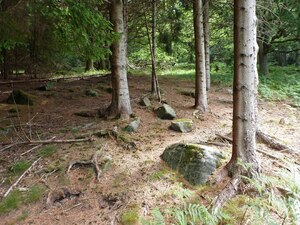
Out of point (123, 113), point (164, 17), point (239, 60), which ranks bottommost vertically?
point (123, 113)

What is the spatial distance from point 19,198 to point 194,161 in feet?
9.06

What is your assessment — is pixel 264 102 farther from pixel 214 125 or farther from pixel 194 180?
pixel 194 180

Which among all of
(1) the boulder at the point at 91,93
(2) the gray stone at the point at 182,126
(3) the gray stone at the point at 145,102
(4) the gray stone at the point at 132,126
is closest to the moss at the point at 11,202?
(4) the gray stone at the point at 132,126

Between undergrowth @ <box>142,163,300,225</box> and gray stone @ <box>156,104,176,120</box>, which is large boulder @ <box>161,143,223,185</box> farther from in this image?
gray stone @ <box>156,104,176,120</box>

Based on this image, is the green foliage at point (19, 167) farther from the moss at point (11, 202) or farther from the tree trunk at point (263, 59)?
the tree trunk at point (263, 59)

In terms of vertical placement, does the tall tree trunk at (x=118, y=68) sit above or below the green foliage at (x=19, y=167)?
above

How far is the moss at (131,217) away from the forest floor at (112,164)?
0.04 ft

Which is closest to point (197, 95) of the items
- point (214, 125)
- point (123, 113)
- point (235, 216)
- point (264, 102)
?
point (214, 125)

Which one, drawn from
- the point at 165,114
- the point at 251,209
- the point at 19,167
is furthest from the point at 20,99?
the point at 251,209

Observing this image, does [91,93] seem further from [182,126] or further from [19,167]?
[19,167]

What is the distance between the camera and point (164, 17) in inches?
476

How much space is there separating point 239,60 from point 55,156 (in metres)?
3.67

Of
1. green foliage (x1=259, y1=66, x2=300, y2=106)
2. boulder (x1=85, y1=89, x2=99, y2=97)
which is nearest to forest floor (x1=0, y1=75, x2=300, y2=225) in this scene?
boulder (x1=85, y1=89, x2=99, y2=97)

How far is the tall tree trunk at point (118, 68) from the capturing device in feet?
22.3
